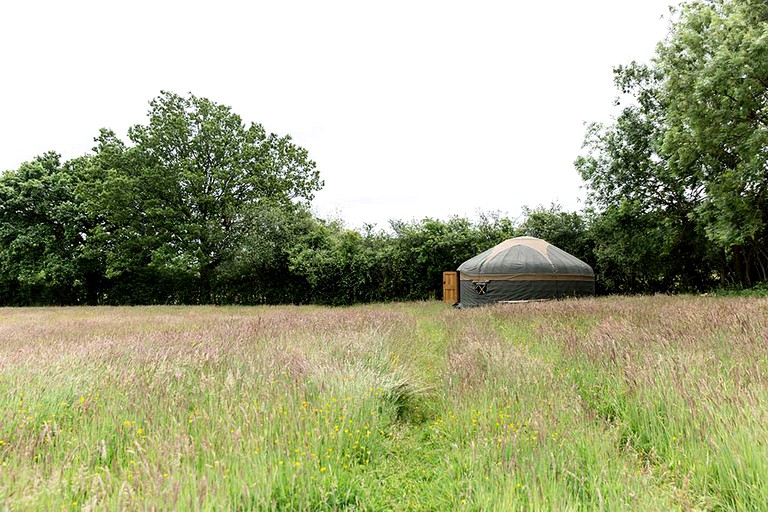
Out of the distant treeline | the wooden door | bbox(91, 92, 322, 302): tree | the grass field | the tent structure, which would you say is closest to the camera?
the grass field

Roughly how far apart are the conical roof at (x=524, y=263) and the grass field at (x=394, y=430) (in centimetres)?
955

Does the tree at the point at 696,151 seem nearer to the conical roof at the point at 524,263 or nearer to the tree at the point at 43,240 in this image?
the conical roof at the point at 524,263

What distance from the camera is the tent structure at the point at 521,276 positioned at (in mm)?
13383

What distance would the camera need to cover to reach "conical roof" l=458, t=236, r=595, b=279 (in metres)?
13.4

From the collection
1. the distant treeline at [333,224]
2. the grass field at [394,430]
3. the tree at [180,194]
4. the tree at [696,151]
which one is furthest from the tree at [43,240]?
the tree at [696,151]

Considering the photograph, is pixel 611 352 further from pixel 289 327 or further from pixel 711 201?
pixel 711 201

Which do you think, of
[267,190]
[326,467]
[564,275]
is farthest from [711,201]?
[267,190]

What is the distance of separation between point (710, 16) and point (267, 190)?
19.4 metres

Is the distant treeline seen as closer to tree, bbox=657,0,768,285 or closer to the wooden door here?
tree, bbox=657,0,768,285

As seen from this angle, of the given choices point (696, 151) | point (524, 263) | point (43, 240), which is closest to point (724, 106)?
point (696, 151)

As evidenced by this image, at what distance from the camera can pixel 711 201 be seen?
11086 mm

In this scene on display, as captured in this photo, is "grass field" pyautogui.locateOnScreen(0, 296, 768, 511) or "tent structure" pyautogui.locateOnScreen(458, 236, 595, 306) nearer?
"grass field" pyautogui.locateOnScreen(0, 296, 768, 511)

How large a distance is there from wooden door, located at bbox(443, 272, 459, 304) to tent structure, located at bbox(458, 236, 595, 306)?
4.90 feet

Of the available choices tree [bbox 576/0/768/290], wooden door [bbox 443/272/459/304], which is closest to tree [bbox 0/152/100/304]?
wooden door [bbox 443/272/459/304]
